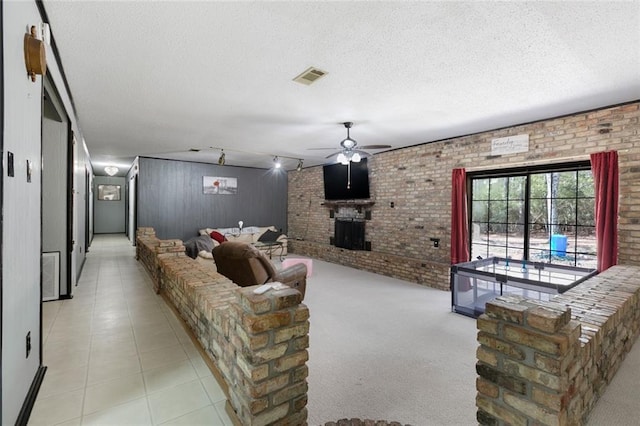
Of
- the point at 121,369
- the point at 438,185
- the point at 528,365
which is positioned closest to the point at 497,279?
the point at 438,185

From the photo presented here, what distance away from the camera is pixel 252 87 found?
3078 millimetres

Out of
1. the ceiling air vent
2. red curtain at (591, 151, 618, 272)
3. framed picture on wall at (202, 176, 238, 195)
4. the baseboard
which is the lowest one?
the baseboard

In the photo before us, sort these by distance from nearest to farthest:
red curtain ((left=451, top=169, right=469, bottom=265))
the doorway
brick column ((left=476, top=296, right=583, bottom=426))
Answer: brick column ((left=476, top=296, right=583, bottom=426)) < the doorway < red curtain ((left=451, top=169, right=469, bottom=265))

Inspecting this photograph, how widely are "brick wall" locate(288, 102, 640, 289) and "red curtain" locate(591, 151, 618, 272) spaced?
0.08 metres

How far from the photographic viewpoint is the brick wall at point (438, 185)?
11.3 feet

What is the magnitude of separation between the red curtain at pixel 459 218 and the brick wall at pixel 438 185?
0.14 m

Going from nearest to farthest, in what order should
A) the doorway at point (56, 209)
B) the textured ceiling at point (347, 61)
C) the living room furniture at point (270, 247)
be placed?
the textured ceiling at point (347, 61) < the doorway at point (56, 209) < the living room furniture at point (270, 247)

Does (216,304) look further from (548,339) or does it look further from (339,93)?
(339,93)

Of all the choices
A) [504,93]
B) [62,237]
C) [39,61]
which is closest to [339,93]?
[504,93]

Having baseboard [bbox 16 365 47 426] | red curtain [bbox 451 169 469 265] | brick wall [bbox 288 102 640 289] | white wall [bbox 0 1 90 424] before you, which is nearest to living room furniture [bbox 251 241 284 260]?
brick wall [bbox 288 102 640 289]

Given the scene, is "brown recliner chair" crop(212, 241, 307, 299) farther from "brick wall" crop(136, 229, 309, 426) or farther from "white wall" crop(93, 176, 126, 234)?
"white wall" crop(93, 176, 126, 234)

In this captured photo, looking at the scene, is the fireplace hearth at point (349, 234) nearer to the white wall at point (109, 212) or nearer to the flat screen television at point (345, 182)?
the flat screen television at point (345, 182)

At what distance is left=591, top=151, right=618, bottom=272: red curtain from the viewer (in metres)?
3.48

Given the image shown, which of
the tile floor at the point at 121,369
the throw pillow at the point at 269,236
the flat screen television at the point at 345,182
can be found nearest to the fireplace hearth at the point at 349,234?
the flat screen television at the point at 345,182
